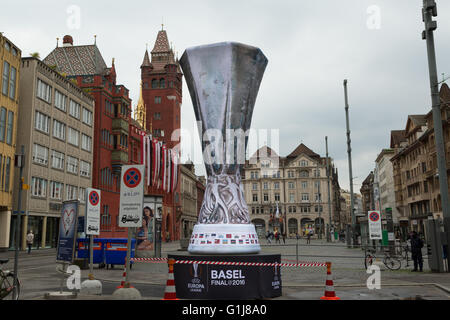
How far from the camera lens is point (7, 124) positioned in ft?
111

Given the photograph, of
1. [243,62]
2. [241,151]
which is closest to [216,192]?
[241,151]

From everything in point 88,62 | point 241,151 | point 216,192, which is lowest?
point 216,192

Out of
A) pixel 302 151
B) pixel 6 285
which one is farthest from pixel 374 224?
pixel 302 151

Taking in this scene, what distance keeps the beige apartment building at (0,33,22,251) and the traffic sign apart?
23444 mm

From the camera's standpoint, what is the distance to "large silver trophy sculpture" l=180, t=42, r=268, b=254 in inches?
443

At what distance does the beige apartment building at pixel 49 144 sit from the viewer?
120 feet

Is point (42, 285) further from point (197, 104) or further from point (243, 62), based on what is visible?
point (243, 62)

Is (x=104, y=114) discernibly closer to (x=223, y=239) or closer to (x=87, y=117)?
(x=87, y=117)

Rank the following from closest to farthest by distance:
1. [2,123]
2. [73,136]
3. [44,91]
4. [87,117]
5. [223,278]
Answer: [223,278], [2,123], [44,91], [73,136], [87,117]

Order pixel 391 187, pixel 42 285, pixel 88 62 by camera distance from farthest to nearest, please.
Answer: pixel 391 187, pixel 88 62, pixel 42 285

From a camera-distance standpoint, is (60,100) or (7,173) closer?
(7,173)

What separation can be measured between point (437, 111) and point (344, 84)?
65.7 ft

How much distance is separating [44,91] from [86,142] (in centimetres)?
958
